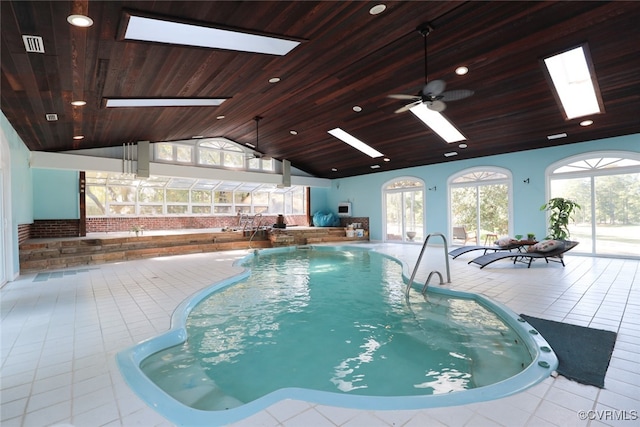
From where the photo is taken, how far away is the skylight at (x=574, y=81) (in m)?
5.00

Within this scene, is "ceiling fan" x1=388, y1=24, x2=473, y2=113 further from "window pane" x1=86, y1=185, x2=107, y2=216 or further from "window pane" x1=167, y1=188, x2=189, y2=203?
"window pane" x1=86, y1=185, x2=107, y2=216

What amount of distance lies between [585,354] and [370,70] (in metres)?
4.76

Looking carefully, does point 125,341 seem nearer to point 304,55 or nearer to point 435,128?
point 304,55

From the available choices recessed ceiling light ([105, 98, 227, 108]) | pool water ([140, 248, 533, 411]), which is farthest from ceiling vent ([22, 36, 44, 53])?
pool water ([140, 248, 533, 411])

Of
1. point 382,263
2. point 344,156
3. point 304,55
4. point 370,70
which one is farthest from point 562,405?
point 344,156

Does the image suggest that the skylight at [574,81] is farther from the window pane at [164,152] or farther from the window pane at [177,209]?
the window pane at [177,209]

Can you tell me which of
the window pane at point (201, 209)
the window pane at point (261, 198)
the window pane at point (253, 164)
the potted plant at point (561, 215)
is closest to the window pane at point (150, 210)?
the window pane at point (201, 209)

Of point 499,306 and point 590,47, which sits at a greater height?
point 590,47

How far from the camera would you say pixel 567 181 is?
7.81m

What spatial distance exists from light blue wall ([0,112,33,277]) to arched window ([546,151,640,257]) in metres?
11.7

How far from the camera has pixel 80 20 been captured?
2.71 m

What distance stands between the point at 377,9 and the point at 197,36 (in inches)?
79.4

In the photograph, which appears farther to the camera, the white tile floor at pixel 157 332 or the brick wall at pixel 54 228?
the brick wall at pixel 54 228
